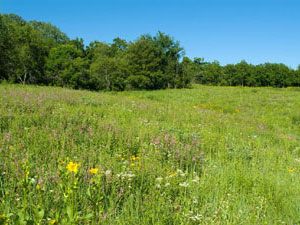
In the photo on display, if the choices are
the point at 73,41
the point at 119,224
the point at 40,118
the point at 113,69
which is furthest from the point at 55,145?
the point at 73,41

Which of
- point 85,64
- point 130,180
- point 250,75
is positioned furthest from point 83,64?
point 250,75

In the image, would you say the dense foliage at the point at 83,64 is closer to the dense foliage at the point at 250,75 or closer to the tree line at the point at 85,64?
the tree line at the point at 85,64

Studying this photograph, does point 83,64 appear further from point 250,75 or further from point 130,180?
point 250,75

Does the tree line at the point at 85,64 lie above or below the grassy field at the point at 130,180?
above

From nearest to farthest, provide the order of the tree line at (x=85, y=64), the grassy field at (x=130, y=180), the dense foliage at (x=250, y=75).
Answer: the grassy field at (x=130, y=180), the tree line at (x=85, y=64), the dense foliage at (x=250, y=75)

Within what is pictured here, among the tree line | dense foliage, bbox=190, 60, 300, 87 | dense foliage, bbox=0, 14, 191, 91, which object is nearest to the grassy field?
the tree line

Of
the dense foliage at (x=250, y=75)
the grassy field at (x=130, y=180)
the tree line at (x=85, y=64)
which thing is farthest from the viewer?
the dense foliage at (x=250, y=75)

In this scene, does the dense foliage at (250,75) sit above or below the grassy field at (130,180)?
above

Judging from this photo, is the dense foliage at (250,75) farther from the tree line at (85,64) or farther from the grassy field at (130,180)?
the grassy field at (130,180)

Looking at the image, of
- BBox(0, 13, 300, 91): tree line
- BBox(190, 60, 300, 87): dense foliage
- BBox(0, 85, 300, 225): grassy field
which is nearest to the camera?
BBox(0, 85, 300, 225): grassy field

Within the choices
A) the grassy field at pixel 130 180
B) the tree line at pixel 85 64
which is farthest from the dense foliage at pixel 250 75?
the grassy field at pixel 130 180

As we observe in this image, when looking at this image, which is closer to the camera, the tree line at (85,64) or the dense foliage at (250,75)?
the tree line at (85,64)

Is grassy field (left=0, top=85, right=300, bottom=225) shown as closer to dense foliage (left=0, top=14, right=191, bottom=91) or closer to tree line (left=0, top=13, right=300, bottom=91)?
tree line (left=0, top=13, right=300, bottom=91)

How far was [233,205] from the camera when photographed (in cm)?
262
